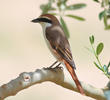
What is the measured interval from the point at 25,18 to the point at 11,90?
673 cm

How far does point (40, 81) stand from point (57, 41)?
0.83 m

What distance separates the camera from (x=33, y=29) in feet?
30.3

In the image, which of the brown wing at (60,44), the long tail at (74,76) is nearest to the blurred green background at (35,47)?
the brown wing at (60,44)

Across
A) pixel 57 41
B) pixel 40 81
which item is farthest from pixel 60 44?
pixel 40 81

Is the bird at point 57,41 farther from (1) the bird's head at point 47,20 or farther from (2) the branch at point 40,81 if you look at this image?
(2) the branch at point 40,81

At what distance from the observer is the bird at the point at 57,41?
11.7ft

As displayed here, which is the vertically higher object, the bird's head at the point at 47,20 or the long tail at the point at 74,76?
the bird's head at the point at 47,20

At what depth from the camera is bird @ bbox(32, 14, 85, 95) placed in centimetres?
357

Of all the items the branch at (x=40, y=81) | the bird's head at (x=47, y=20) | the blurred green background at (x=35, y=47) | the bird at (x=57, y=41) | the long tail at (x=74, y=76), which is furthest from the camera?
the blurred green background at (x=35, y=47)

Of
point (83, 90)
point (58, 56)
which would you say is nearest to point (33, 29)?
point (58, 56)

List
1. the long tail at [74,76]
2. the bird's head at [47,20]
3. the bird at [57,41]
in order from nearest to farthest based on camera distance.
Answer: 1. the long tail at [74,76]
2. the bird at [57,41]
3. the bird's head at [47,20]

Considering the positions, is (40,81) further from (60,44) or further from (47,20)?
(47,20)

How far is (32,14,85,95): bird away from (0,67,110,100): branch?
29 centimetres

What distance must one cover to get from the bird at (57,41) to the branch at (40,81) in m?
0.29
